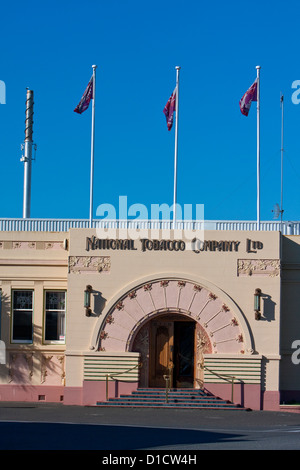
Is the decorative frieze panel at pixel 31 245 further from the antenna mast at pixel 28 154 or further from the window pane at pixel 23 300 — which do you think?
the antenna mast at pixel 28 154

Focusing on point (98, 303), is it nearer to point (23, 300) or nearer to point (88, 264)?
point (88, 264)

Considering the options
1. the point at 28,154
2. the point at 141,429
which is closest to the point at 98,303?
the point at 141,429

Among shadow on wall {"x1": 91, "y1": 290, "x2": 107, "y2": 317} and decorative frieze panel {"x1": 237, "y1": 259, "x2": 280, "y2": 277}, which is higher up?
decorative frieze panel {"x1": 237, "y1": 259, "x2": 280, "y2": 277}

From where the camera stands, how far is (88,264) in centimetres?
2538

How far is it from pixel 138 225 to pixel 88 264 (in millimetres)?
2343

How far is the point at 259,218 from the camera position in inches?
1032

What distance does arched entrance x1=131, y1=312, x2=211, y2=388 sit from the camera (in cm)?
2547

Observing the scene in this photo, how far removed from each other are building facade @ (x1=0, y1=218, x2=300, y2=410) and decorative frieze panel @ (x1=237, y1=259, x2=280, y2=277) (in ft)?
0.10

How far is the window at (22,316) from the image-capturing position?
26.9m

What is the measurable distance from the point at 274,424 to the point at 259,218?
24.5ft

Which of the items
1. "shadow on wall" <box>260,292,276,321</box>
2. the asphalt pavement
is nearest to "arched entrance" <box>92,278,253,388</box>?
"shadow on wall" <box>260,292,276,321</box>

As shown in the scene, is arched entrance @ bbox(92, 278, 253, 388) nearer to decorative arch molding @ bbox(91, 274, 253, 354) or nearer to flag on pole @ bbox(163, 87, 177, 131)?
decorative arch molding @ bbox(91, 274, 253, 354)
